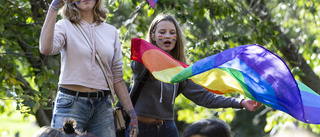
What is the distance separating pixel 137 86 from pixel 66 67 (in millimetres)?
666

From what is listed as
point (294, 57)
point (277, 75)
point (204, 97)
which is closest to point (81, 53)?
point (204, 97)

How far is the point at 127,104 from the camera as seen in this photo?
3.18m

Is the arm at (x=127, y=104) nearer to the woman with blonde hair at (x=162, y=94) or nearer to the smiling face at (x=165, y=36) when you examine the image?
the woman with blonde hair at (x=162, y=94)

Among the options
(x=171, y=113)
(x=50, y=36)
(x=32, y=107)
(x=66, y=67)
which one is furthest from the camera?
(x=32, y=107)

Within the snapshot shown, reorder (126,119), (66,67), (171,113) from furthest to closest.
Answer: (171,113) < (126,119) < (66,67)

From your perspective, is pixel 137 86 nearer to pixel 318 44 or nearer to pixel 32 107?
pixel 32 107

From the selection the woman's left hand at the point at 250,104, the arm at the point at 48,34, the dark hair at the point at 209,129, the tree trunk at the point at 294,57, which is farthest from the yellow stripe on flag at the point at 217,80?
the tree trunk at the point at 294,57

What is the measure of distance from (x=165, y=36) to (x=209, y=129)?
48.8 inches

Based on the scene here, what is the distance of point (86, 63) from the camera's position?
2932mm

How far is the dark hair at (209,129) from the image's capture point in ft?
8.27

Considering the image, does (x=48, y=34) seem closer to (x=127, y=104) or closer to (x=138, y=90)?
(x=127, y=104)

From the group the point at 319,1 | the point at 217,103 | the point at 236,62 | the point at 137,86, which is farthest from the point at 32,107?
the point at 319,1

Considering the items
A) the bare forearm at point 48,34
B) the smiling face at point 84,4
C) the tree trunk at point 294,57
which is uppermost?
the smiling face at point 84,4

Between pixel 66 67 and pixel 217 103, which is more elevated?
pixel 66 67
